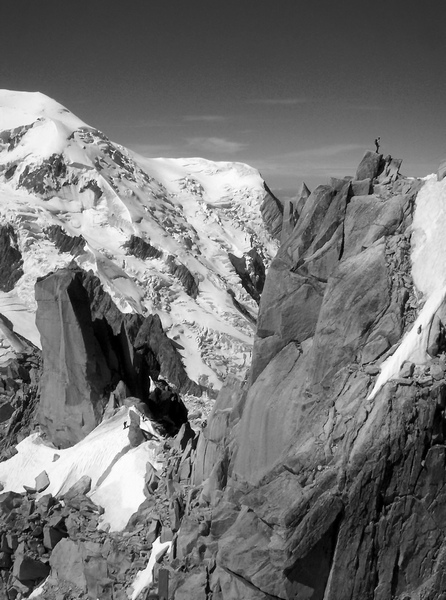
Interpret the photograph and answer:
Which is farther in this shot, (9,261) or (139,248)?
(139,248)

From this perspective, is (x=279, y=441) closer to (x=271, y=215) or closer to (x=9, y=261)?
A: (x=9, y=261)

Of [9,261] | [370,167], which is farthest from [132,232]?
[370,167]

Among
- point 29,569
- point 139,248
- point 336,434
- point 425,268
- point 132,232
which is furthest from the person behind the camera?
point 132,232

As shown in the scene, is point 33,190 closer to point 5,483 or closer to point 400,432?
point 5,483

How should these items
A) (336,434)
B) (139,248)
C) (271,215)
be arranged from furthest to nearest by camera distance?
(271,215) → (139,248) → (336,434)

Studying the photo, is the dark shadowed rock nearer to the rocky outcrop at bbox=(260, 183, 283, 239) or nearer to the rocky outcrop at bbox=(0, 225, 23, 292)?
the rocky outcrop at bbox=(0, 225, 23, 292)

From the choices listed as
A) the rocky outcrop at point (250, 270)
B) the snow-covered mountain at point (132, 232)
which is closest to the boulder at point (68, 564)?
the snow-covered mountain at point (132, 232)

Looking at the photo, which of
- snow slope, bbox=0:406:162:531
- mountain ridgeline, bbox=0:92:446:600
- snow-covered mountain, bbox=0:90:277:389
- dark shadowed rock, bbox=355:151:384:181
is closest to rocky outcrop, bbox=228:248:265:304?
snow-covered mountain, bbox=0:90:277:389

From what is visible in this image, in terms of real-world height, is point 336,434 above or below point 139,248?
below
